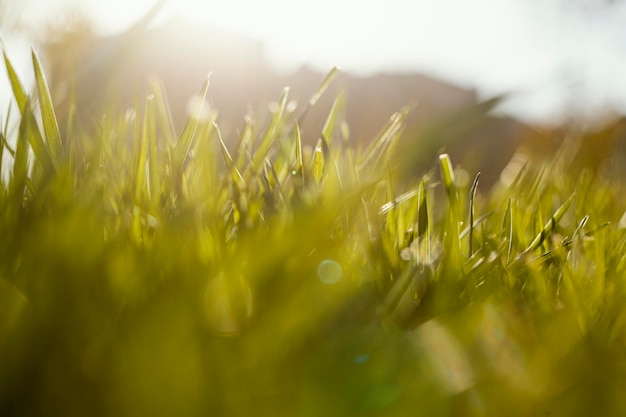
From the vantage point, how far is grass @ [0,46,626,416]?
0.24m

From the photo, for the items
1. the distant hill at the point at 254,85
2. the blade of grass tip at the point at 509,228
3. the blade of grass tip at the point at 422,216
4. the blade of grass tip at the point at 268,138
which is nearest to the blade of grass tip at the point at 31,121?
the blade of grass tip at the point at 268,138

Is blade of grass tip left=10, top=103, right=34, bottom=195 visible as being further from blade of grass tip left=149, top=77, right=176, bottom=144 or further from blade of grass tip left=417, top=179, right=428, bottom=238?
blade of grass tip left=417, top=179, right=428, bottom=238

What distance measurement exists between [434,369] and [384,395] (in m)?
0.03

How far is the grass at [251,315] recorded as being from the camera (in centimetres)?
24

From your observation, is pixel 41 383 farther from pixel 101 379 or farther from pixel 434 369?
pixel 434 369

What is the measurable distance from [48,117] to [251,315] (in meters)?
0.18

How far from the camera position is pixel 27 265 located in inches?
10.6

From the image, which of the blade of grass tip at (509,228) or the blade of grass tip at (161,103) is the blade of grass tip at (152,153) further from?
the blade of grass tip at (509,228)

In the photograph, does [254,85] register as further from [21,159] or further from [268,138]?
[21,159]

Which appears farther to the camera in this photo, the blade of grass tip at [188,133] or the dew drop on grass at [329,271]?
the blade of grass tip at [188,133]

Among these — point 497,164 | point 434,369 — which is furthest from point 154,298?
point 497,164

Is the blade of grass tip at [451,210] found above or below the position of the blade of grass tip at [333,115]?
below

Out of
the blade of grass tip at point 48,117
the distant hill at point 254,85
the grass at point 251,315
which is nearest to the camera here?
the grass at point 251,315

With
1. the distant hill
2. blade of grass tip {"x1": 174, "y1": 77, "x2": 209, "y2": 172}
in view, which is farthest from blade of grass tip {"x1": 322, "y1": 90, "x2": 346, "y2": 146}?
the distant hill
